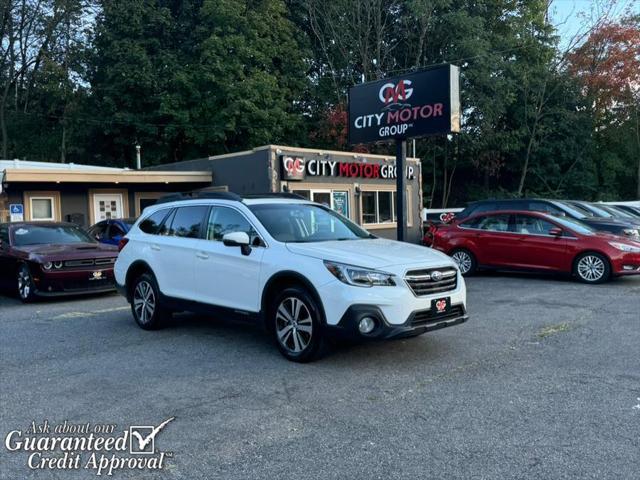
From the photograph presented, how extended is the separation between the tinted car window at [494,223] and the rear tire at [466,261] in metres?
0.66

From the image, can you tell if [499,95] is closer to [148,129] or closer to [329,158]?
[329,158]

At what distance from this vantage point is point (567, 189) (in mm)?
35375

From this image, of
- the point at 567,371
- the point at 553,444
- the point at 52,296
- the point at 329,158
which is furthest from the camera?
the point at 329,158

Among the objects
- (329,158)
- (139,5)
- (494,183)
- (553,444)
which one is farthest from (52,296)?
(494,183)

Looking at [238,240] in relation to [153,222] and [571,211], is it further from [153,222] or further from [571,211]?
[571,211]

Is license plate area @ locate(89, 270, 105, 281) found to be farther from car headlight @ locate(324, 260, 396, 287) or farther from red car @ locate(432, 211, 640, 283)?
red car @ locate(432, 211, 640, 283)

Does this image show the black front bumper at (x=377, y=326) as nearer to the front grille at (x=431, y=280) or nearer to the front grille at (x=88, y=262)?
the front grille at (x=431, y=280)

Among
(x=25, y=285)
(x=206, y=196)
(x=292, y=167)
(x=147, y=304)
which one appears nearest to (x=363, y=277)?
(x=206, y=196)

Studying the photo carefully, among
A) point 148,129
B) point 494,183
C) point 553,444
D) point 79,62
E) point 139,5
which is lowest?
point 553,444

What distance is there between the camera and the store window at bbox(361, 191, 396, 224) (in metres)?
21.6

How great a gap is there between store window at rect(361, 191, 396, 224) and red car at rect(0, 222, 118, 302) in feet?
37.9

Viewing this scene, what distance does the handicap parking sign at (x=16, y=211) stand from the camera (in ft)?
57.9

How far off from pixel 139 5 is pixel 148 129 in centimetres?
580

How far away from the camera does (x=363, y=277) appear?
224 inches
